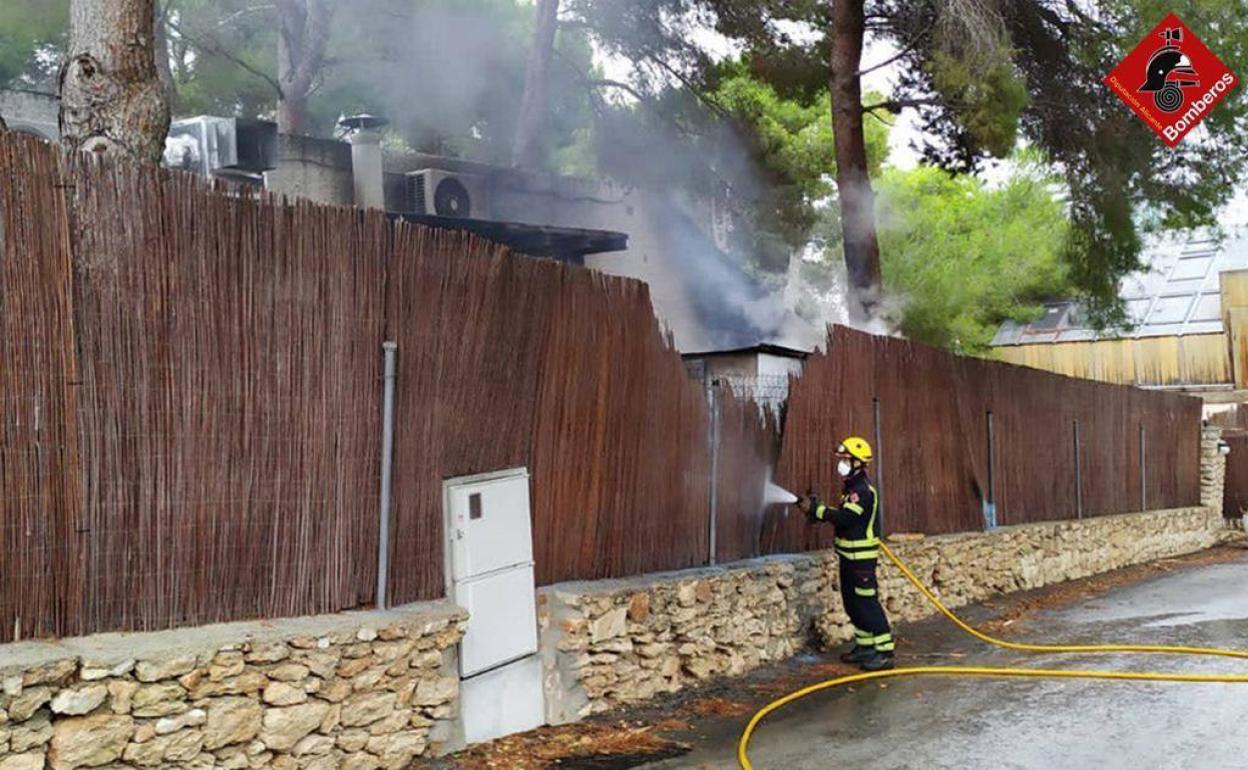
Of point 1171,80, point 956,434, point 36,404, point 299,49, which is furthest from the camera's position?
point 299,49

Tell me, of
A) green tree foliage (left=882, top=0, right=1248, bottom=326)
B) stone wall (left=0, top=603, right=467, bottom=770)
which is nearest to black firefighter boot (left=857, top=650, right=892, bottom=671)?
stone wall (left=0, top=603, right=467, bottom=770)

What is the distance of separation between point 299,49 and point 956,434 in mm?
12311

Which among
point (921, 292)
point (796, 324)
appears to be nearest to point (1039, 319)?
point (921, 292)

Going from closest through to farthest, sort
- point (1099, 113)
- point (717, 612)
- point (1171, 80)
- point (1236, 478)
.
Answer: point (717, 612)
point (1171, 80)
point (1099, 113)
point (1236, 478)

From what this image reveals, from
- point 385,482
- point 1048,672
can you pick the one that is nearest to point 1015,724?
point 1048,672

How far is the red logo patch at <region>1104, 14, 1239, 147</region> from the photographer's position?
1415 cm

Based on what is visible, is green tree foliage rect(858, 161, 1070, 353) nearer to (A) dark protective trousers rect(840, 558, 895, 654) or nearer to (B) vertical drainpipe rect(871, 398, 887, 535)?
(B) vertical drainpipe rect(871, 398, 887, 535)

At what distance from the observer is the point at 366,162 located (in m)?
14.7

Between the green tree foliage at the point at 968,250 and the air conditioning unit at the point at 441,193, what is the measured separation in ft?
54.0

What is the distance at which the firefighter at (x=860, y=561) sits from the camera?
938 cm

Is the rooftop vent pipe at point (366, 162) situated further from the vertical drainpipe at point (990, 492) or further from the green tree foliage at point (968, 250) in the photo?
the green tree foliage at point (968, 250)

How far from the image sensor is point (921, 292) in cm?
2991

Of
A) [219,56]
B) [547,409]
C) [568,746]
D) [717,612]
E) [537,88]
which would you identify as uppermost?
[219,56]

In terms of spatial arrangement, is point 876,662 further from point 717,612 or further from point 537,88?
point 537,88
